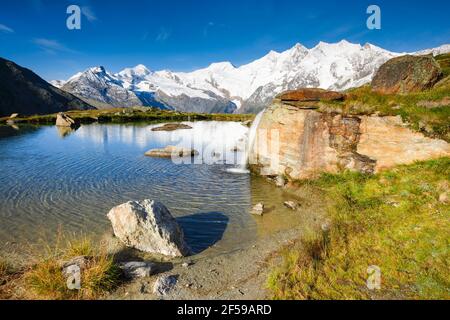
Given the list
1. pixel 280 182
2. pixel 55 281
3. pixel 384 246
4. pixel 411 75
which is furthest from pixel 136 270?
pixel 411 75

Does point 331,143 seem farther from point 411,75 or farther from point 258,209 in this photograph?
point 411,75

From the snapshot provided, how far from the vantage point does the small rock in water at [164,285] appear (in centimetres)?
1063

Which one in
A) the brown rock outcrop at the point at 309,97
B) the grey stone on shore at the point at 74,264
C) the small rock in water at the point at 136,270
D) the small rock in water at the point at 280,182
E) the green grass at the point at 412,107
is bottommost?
the small rock in water at the point at 136,270

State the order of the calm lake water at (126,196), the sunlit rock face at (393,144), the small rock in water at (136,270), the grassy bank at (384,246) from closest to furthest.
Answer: the grassy bank at (384,246)
the small rock in water at (136,270)
the calm lake water at (126,196)
the sunlit rock face at (393,144)

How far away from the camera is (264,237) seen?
54.4ft

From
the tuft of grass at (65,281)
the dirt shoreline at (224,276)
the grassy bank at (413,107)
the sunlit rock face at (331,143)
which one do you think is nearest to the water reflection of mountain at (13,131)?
the sunlit rock face at (331,143)

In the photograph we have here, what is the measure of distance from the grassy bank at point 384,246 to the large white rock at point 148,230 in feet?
17.6

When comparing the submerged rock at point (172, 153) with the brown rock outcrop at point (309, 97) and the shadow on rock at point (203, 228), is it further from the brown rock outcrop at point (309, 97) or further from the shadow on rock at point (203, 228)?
the shadow on rock at point (203, 228)

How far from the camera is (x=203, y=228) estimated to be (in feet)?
57.9

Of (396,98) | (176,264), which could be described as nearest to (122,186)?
(176,264)

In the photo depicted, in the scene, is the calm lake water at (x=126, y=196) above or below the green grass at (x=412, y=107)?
below

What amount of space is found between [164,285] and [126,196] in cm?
1357

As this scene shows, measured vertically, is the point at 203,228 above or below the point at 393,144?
below

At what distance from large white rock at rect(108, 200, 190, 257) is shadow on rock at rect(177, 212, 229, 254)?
1.08 m
